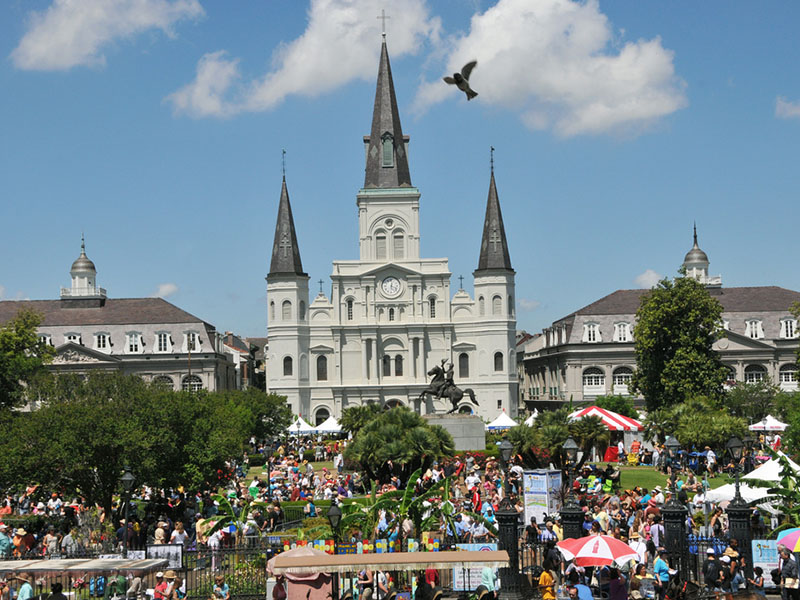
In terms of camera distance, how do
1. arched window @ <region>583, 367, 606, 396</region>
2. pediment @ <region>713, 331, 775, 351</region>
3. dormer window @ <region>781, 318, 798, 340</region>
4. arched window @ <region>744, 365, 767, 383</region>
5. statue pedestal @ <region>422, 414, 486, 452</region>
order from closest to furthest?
statue pedestal @ <region>422, 414, 486, 452</region> < pediment @ <region>713, 331, 775, 351</region> < arched window @ <region>744, 365, 767, 383</region> < dormer window @ <region>781, 318, 798, 340</region> < arched window @ <region>583, 367, 606, 396</region>

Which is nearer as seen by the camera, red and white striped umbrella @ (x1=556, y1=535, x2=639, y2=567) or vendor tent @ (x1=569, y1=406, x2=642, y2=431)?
red and white striped umbrella @ (x1=556, y1=535, x2=639, y2=567)

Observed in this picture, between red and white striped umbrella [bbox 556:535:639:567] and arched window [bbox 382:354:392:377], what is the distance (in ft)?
242

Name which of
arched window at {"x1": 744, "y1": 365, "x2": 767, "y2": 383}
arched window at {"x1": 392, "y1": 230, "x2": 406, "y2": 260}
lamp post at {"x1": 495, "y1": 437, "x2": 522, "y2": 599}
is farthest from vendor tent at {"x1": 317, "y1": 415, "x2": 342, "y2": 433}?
lamp post at {"x1": 495, "y1": 437, "x2": 522, "y2": 599}

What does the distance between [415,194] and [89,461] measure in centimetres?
6866

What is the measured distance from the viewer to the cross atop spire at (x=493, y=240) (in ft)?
300

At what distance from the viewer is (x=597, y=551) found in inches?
677

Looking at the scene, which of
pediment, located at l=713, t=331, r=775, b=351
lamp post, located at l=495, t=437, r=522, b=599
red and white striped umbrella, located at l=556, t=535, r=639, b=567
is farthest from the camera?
pediment, located at l=713, t=331, r=775, b=351

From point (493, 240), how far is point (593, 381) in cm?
1537

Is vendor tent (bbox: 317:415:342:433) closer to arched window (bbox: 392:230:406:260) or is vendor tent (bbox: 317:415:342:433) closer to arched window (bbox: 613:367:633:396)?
arched window (bbox: 392:230:406:260)

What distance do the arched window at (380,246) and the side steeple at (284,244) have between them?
7489mm

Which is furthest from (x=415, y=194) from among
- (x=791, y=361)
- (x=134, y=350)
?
(x=791, y=361)

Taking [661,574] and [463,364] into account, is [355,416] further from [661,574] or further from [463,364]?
[661,574]

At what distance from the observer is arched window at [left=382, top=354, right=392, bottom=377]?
301 ft

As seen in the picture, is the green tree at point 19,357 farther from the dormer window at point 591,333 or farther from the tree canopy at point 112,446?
the dormer window at point 591,333
